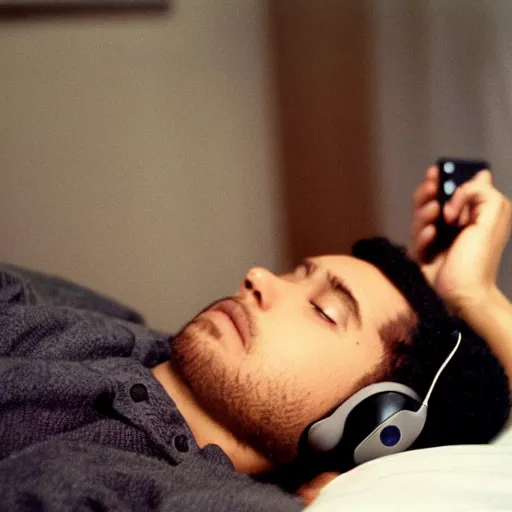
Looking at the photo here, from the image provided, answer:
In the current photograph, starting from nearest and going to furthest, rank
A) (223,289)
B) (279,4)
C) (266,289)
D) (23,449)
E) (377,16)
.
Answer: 1. (23,449)
2. (266,289)
3. (377,16)
4. (279,4)
5. (223,289)

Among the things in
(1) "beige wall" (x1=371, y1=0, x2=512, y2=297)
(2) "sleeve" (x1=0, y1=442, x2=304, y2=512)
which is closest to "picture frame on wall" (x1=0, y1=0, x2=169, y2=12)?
(1) "beige wall" (x1=371, y1=0, x2=512, y2=297)

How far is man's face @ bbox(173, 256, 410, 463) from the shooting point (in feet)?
2.73

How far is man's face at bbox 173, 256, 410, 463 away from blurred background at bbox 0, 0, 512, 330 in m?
0.56

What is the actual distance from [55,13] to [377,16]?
0.76 m

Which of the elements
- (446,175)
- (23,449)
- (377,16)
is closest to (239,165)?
(377,16)

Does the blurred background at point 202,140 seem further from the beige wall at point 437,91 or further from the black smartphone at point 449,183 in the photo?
the black smartphone at point 449,183

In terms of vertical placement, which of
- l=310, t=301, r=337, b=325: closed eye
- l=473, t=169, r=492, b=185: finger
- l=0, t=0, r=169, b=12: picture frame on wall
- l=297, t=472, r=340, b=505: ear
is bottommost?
l=297, t=472, r=340, b=505: ear

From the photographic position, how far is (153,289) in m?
1.57

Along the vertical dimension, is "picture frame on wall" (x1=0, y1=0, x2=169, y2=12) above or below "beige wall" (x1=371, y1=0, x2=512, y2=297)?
above

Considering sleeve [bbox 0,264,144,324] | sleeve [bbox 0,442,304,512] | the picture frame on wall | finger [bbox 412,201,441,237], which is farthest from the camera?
the picture frame on wall

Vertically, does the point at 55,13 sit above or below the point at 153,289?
above

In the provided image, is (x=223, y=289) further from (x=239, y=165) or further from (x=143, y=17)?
(x=143, y=17)

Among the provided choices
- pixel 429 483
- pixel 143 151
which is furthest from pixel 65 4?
pixel 429 483

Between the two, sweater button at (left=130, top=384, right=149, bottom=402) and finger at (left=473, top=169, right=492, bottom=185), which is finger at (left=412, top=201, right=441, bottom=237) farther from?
sweater button at (left=130, top=384, right=149, bottom=402)
